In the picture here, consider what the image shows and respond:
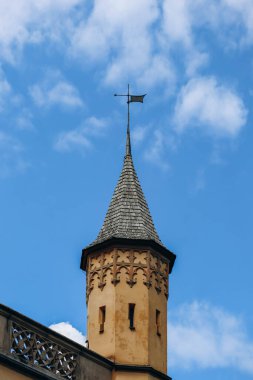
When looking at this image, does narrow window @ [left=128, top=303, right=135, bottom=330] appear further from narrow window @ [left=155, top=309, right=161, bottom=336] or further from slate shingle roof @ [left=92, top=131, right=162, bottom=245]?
slate shingle roof @ [left=92, top=131, right=162, bottom=245]

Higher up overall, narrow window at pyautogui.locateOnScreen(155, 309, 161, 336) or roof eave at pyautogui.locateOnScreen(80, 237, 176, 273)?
roof eave at pyautogui.locateOnScreen(80, 237, 176, 273)

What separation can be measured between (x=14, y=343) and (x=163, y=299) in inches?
227

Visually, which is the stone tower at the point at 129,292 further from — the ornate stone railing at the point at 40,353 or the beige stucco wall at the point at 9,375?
the beige stucco wall at the point at 9,375

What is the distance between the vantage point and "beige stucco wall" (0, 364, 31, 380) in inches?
784

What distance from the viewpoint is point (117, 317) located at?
23.9m

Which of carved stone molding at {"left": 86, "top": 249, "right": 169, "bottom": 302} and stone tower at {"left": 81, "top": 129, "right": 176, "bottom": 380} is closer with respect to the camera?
stone tower at {"left": 81, "top": 129, "right": 176, "bottom": 380}

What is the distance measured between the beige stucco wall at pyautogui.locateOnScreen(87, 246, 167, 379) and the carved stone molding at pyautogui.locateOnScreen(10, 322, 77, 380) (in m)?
1.89

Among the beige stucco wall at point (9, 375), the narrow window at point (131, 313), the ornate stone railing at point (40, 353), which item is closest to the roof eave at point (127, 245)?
the narrow window at point (131, 313)

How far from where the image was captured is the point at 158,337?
24250 mm

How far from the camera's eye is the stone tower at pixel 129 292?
→ 23484 millimetres

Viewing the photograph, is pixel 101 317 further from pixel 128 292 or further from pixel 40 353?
pixel 40 353

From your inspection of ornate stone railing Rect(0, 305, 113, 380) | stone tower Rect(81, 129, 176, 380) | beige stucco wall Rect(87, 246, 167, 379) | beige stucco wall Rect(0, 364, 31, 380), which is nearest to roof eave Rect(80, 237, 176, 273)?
stone tower Rect(81, 129, 176, 380)

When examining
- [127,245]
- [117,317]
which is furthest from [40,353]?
[127,245]

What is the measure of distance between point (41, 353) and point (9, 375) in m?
1.21
